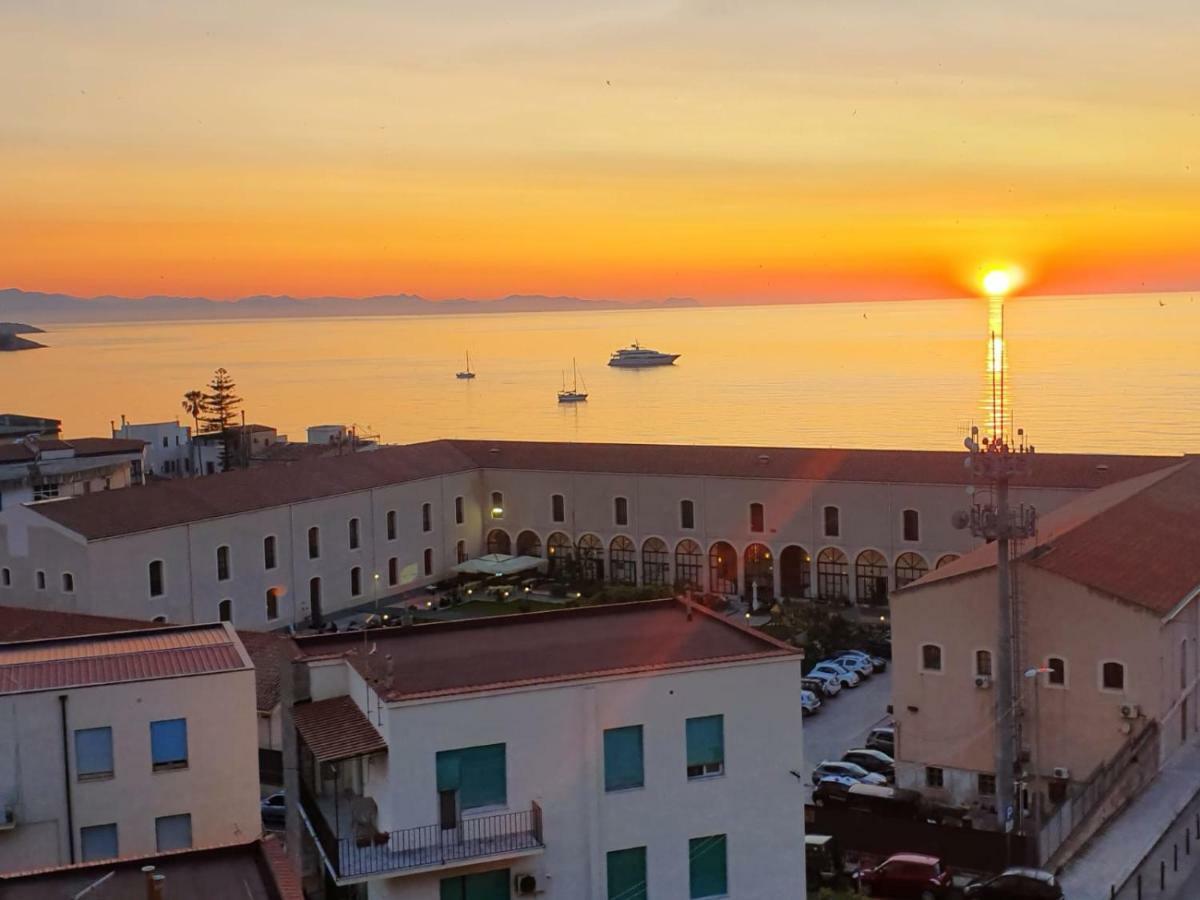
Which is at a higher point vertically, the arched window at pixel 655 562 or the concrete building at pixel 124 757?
the concrete building at pixel 124 757

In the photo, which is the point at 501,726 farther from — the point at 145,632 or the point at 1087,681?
the point at 1087,681

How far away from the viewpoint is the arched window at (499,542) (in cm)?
4188

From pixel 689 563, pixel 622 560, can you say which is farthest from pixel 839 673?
pixel 622 560

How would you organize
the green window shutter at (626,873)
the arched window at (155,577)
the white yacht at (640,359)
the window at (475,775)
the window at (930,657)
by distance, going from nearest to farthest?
the window at (475,775) < the green window shutter at (626,873) < the window at (930,657) < the arched window at (155,577) < the white yacht at (640,359)

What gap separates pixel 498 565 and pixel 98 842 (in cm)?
2570

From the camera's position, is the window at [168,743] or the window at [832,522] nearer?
the window at [168,743]

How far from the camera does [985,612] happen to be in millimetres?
21750

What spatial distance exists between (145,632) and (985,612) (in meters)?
12.8

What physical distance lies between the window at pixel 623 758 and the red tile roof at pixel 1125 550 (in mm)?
10473

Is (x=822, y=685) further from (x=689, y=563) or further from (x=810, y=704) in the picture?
(x=689, y=563)

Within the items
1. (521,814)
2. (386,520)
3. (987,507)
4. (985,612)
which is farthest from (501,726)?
(386,520)

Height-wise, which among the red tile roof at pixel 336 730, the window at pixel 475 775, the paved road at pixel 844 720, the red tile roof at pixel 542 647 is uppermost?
the red tile roof at pixel 542 647

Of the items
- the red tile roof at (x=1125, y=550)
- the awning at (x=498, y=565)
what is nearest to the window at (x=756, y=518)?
the awning at (x=498, y=565)

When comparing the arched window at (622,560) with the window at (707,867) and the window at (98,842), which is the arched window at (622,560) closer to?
the window at (707,867)
